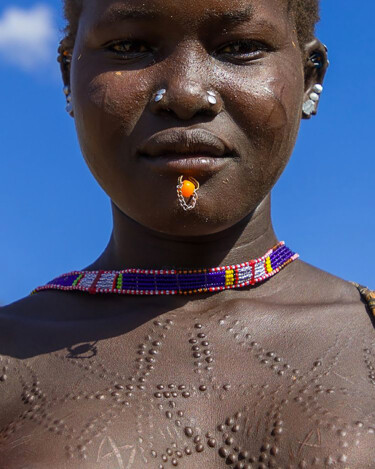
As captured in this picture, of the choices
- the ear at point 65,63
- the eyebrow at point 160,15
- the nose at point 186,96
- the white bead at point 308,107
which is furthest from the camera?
the ear at point 65,63

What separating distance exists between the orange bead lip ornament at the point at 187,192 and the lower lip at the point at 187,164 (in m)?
0.03

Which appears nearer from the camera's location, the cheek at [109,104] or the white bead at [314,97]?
the cheek at [109,104]

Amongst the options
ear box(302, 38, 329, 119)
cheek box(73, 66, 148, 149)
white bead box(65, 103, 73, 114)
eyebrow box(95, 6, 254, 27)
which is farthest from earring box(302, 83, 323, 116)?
white bead box(65, 103, 73, 114)

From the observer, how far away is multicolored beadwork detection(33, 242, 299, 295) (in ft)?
10.3

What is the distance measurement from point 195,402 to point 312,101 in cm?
129

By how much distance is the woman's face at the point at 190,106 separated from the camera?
8.95 feet

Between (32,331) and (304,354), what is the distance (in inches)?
37.7

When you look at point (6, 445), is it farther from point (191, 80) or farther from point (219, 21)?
point (219, 21)

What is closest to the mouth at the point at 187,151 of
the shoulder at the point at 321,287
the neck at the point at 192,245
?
the neck at the point at 192,245

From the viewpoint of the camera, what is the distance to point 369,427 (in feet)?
8.39

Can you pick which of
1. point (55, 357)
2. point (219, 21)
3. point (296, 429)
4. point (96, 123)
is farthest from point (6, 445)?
point (219, 21)

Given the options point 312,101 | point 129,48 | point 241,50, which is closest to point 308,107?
point 312,101

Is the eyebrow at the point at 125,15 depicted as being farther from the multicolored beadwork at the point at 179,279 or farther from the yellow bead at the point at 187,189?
the multicolored beadwork at the point at 179,279

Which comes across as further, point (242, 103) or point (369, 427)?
point (242, 103)
